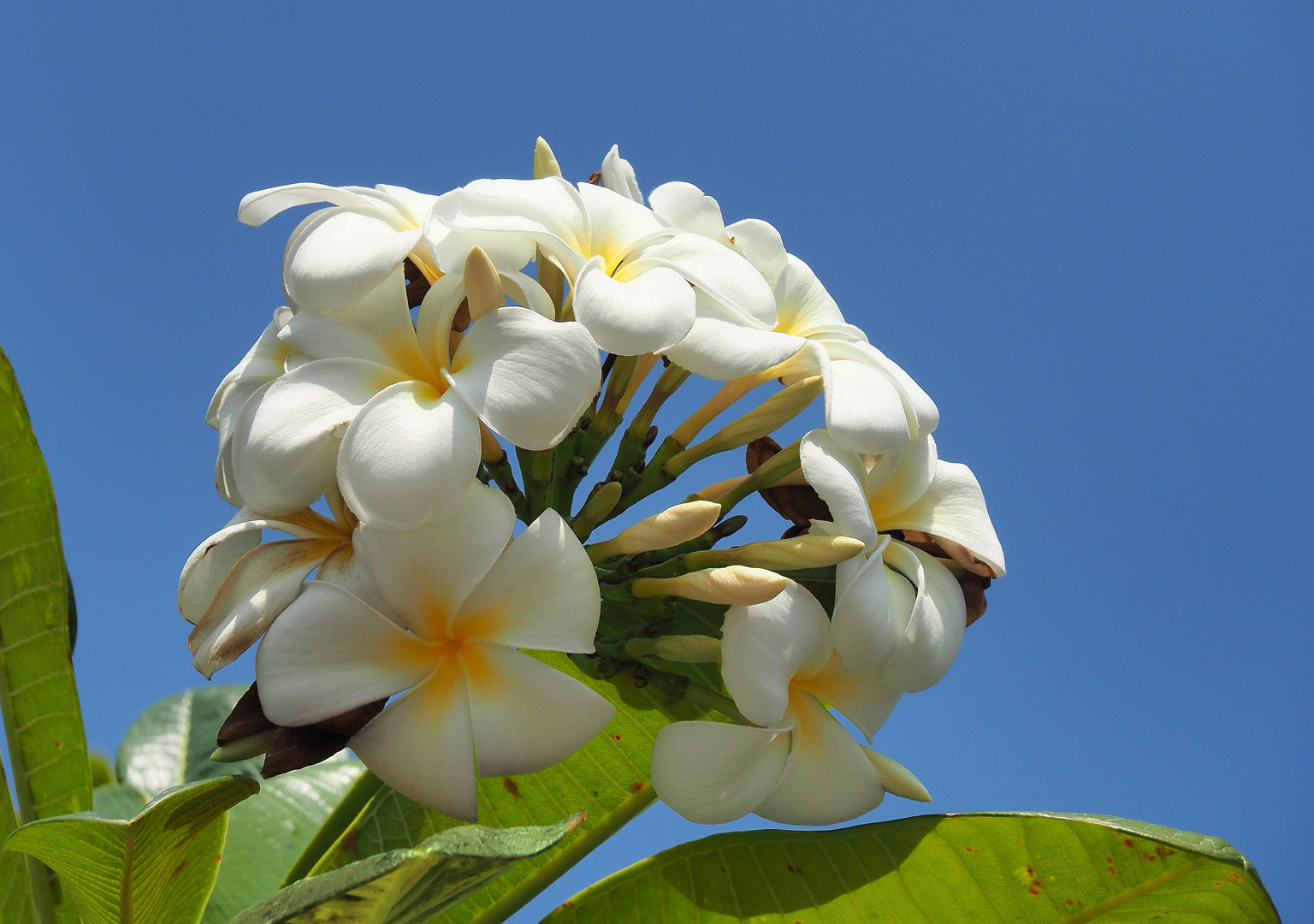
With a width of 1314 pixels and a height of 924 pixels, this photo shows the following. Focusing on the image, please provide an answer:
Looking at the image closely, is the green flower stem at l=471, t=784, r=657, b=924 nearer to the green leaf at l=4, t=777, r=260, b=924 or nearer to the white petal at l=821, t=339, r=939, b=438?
the green leaf at l=4, t=777, r=260, b=924

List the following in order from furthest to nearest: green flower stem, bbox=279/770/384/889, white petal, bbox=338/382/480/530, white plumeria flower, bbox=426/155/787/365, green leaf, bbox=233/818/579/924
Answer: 1. green flower stem, bbox=279/770/384/889
2. white plumeria flower, bbox=426/155/787/365
3. white petal, bbox=338/382/480/530
4. green leaf, bbox=233/818/579/924

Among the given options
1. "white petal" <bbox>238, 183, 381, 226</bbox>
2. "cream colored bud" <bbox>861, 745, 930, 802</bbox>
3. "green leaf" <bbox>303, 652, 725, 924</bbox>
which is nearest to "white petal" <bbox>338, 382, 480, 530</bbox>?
"white petal" <bbox>238, 183, 381, 226</bbox>

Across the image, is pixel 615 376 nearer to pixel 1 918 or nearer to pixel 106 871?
pixel 106 871

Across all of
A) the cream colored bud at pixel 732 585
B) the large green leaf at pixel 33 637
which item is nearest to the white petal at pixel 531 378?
the cream colored bud at pixel 732 585

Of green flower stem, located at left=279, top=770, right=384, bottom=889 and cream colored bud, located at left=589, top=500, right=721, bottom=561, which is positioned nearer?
cream colored bud, located at left=589, top=500, right=721, bottom=561

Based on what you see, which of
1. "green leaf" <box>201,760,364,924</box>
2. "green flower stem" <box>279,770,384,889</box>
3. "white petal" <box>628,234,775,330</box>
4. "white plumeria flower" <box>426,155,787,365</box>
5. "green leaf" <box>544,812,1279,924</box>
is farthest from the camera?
"green leaf" <box>201,760,364,924</box>

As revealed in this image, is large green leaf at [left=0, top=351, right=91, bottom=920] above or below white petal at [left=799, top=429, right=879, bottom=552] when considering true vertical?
below

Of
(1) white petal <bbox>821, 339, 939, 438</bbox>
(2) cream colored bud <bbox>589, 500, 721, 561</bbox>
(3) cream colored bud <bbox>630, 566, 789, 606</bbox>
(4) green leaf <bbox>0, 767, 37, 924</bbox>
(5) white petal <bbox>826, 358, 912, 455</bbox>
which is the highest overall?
(1) white petal <bbox>821, 339, 939, 438</bbox>
